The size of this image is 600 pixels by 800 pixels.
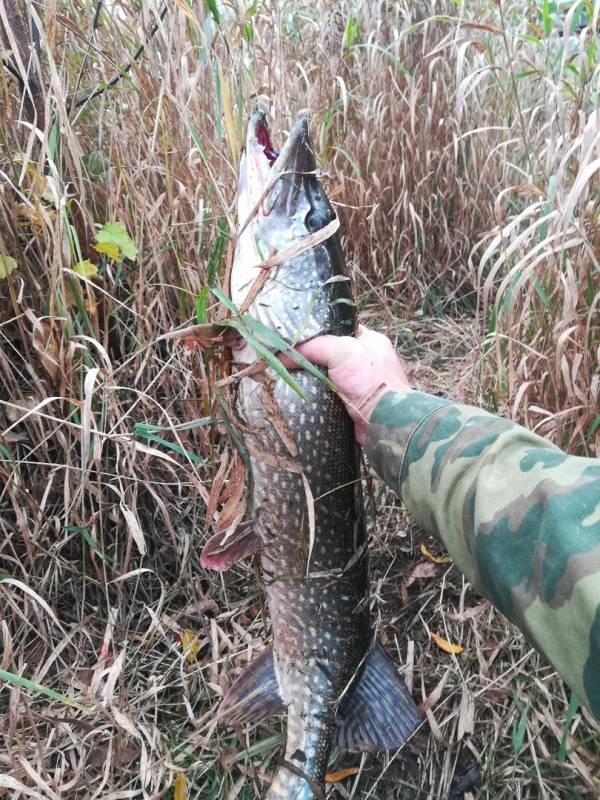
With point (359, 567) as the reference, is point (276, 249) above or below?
above

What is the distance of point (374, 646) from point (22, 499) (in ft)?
3.11

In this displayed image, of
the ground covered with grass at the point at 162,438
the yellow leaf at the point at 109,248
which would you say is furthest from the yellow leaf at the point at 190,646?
the yellow leaf at the point at 109,248

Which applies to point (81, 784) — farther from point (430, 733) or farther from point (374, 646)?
point (430, 733)

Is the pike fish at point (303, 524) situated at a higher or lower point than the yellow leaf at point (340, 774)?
higher

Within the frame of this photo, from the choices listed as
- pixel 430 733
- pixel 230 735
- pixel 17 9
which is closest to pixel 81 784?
pixel 230 735

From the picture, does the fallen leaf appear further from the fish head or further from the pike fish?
the fish head

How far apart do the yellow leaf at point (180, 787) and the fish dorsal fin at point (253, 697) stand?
189 mm

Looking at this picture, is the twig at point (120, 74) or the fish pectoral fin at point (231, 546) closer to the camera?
the fish pectoral fin at point (231, 546)

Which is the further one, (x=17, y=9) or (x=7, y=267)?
(x=17, y=9)

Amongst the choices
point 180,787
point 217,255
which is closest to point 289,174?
point 217,255

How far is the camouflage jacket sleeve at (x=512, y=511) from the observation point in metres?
0.80

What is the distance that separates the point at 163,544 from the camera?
5.83 ft

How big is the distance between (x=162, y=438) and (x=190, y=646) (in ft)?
1.87

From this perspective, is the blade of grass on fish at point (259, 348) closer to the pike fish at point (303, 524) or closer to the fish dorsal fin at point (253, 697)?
the pike fish at point (303, 524)
